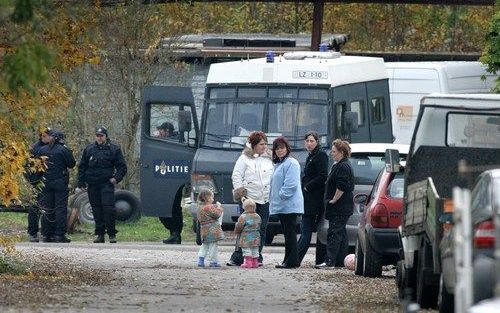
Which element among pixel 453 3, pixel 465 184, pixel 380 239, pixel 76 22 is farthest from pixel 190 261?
pixel 453 3

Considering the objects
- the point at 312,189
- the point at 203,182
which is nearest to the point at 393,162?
the point at 312,189

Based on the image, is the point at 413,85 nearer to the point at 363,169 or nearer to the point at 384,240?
the point at 363,169

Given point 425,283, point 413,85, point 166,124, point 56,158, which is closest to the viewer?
point 425,283

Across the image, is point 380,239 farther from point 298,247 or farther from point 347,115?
point 347,115

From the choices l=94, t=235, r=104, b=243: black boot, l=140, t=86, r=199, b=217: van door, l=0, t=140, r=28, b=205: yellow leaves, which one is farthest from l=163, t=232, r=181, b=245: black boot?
l=0, t=140, r=28, b=205: yellow leaves

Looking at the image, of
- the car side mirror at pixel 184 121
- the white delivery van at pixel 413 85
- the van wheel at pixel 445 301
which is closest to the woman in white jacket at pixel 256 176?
the car side mirror at pixel 184 121

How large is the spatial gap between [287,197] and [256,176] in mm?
511

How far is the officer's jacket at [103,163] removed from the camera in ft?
89.4

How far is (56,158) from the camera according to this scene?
27.1 meters

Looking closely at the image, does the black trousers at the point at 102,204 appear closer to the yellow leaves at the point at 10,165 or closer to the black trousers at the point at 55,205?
the black trousers at the point at 55,205

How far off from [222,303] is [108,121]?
17.7 m

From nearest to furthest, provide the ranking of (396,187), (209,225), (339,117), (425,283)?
(425,283) → (396,187) → (209,225) → (339,117)

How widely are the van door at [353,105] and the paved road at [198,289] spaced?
4171 millimetres

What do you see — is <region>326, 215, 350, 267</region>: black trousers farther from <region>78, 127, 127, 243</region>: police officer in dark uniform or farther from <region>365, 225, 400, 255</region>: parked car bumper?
<region>78, 127, 127, 243</region>: police officer in dark uniform
